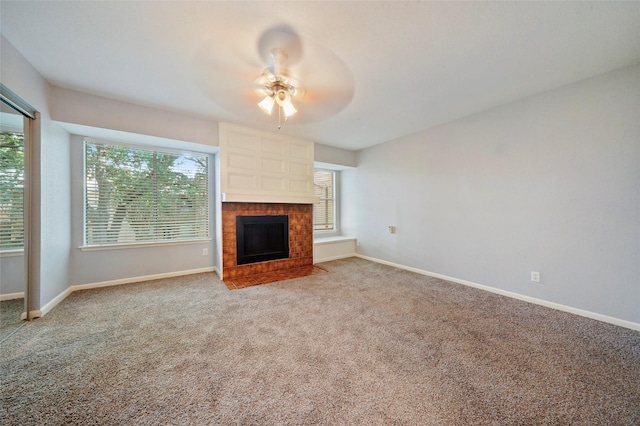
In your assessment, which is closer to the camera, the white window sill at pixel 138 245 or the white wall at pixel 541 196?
the white wall at pixel 541 196

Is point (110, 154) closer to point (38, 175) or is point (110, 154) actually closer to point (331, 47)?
point (38, 175)

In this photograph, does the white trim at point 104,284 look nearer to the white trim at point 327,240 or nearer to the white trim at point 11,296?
the white trim at point 11,296

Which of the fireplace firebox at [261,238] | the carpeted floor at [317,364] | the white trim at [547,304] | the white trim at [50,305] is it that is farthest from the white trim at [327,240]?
the white trim at [50,305]

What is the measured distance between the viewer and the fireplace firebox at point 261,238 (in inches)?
153

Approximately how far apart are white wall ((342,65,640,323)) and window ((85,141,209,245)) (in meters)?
3.81

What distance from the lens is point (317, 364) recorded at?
166cm

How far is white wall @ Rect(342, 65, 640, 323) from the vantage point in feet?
7.27

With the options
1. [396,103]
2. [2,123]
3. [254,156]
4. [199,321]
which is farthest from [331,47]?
[2,123]

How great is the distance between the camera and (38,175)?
2340 mm

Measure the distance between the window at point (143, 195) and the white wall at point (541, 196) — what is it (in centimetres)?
381

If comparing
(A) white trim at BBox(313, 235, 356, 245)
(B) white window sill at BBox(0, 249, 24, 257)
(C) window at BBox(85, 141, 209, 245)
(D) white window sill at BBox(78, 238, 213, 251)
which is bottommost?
(A) white trim at BBox(313, 235, 356, 245)

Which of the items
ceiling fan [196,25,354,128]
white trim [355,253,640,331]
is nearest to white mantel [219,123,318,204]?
ceiling fan [196,25,354,128]

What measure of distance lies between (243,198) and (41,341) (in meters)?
2.48

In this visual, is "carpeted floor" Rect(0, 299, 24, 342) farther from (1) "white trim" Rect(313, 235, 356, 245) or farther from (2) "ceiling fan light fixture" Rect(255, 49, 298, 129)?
(1) "white trim" Rect(313, 235, 356, 245)
